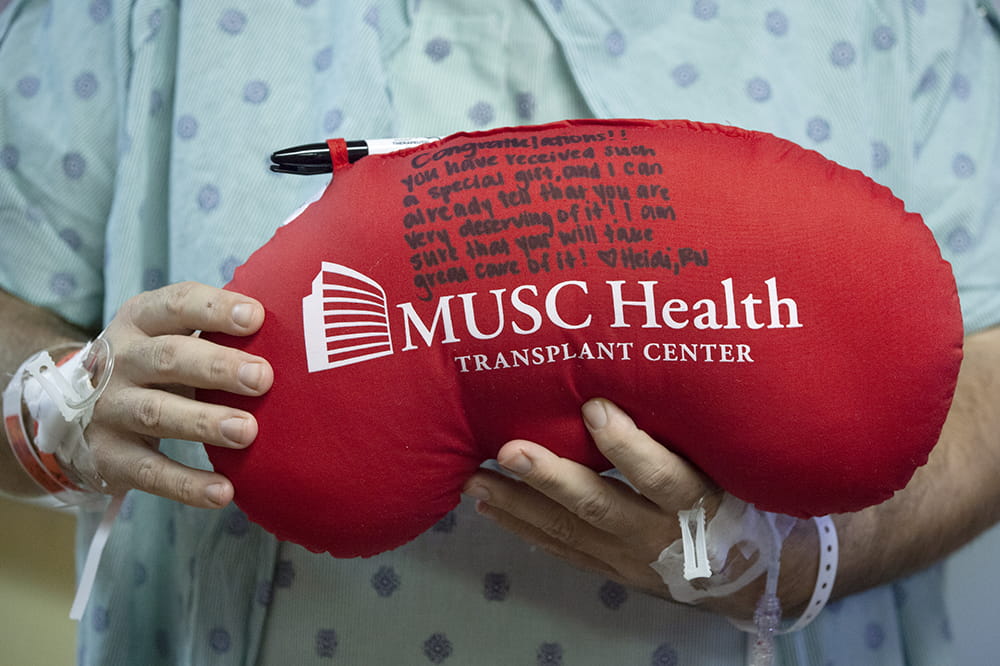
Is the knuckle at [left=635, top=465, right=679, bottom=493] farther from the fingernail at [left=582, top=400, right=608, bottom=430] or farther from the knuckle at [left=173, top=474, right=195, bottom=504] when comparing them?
the knuckle at [left=173, top=474, right=195, bottom=504]

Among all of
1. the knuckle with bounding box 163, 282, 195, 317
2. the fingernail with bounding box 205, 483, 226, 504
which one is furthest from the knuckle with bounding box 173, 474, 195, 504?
the knuckle with bounding box 163, 282, 195, 317

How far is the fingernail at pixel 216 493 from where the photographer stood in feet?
1.92

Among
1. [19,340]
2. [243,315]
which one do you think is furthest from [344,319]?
[19,340]

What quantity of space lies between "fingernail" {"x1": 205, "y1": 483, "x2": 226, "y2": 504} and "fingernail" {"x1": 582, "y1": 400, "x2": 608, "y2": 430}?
262mm

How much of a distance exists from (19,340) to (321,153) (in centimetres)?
43

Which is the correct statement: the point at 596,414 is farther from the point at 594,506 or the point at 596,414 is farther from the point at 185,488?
the point at 185,488

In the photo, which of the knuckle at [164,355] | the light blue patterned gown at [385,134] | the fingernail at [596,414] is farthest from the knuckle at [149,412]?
the fingernail at [596,414]

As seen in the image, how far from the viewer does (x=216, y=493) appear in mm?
587

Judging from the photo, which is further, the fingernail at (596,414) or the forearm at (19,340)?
the forearm at (19,340)

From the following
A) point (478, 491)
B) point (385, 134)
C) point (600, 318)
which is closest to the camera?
point (600, 318)

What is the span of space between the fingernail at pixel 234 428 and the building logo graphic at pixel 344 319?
0.06 meters

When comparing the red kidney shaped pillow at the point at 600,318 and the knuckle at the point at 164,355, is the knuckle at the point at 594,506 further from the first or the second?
the knuckle at the point at 164,355

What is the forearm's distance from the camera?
810 mm

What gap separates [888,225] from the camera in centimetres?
54
